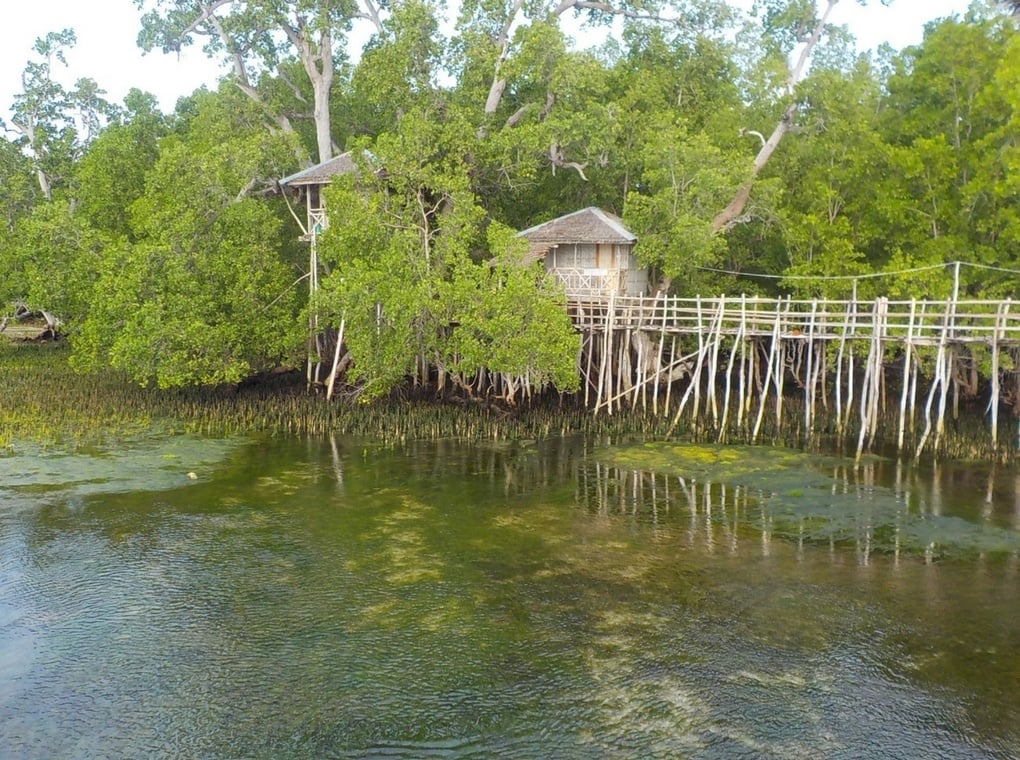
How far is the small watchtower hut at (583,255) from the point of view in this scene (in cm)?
2502

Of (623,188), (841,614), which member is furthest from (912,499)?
(623,188)

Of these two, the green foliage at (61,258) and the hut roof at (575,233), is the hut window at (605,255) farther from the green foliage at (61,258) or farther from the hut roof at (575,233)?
the green foliage at (61,258)

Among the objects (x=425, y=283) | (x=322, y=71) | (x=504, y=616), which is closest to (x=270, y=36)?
(x=322, y=71)

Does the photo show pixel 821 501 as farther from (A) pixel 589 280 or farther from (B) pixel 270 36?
(B) pixel 270 36

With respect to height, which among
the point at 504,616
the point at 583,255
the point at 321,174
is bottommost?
the point at 504,616

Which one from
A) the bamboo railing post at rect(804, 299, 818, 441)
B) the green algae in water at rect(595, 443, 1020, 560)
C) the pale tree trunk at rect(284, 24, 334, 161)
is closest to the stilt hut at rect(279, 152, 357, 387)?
the pale tree trunk at rect(284, 24, 334, 161)

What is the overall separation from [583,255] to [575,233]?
78cm

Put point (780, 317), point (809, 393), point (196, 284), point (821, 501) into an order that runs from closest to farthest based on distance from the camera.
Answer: point (821, 501) → point (780, 317) → point (809, 393) → point (196, 284)

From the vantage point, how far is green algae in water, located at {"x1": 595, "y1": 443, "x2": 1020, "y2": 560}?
46.4 feet

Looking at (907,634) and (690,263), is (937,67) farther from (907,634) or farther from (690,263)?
(907,634)

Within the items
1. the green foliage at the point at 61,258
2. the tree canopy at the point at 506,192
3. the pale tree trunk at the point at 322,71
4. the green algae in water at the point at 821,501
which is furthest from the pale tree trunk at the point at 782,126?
the green foliage at the point at 61,258

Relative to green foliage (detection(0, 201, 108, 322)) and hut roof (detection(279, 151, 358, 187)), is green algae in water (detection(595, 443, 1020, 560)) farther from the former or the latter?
green foliage (detection(0, 201, 108, 322))

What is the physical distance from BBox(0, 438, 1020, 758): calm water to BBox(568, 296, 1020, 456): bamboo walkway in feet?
11.7

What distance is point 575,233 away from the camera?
24.9 m
